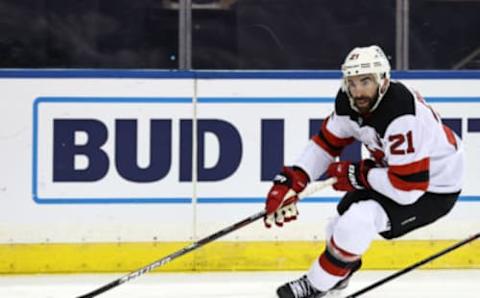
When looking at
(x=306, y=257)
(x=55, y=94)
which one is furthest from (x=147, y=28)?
(x=306, y=257)

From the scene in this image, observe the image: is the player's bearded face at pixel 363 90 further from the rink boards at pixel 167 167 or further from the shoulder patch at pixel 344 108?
the rink boards at pixel 167 167

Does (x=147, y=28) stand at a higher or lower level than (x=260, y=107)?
higher

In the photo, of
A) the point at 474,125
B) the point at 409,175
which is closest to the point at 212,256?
the point at 474,125

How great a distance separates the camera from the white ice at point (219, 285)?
4.64m

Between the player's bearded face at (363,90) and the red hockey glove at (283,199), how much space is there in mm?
382

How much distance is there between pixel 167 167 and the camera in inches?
204

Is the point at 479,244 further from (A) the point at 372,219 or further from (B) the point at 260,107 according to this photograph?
(A) the point at 372,219

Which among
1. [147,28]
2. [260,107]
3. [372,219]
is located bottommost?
[372,219]

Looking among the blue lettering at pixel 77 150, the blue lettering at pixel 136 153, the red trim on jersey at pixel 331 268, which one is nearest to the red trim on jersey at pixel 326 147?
the red trim on jersey at pixel 331 268

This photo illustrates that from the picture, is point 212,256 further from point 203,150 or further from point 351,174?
point 351,174

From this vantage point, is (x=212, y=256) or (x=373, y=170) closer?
(x=373, y=170)

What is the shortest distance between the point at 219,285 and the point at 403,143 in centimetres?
136

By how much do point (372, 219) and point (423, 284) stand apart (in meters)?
1.13

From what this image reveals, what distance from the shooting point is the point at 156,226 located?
5.16 meters
